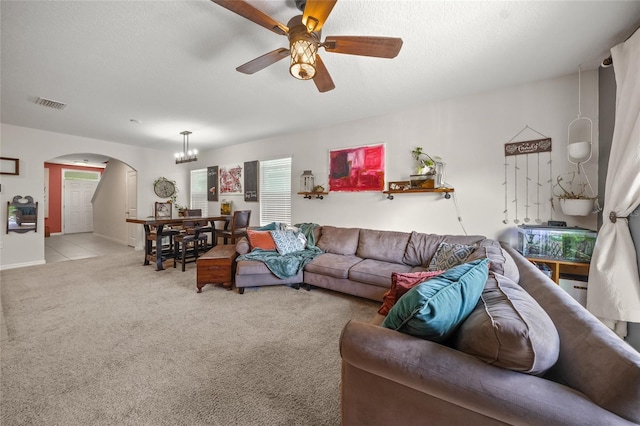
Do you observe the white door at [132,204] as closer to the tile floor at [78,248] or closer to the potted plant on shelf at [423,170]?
the tile floor at [78,248]

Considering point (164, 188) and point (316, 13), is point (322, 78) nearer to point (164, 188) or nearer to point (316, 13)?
point (316, 13)

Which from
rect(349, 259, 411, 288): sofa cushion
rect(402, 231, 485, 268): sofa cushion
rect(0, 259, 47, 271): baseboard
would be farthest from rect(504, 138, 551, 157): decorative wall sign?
rect(0, 259, 47, 271): baseboard

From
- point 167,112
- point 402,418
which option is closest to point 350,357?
point 402,418

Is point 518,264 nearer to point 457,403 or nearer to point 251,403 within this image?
point 457,403

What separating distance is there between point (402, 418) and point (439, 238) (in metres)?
2.49

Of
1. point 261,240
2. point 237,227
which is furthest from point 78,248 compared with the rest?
point 261,240

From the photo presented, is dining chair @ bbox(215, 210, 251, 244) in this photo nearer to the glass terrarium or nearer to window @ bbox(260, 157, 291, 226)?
window @ bbox(260, 157, 291, 226)

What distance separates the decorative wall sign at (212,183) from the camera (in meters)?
6.27

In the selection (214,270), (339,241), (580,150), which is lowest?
(214,270)

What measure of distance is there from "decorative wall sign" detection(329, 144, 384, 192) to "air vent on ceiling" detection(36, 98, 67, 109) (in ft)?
13.0

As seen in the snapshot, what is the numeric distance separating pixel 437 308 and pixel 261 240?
303 centimetres

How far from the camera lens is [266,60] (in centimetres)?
185

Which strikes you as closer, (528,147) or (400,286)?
(400,286)

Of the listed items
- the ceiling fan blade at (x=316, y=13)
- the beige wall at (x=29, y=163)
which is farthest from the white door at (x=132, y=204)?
the ceiling fan blade at (x=316, y=13)
